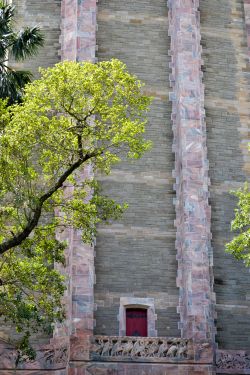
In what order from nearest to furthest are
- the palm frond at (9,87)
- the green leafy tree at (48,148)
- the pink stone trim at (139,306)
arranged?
the green leafy tree at (48,148) → the palm frond at (9,87) → the pink stone trim at (139,306)

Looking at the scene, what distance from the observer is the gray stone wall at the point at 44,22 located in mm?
30453

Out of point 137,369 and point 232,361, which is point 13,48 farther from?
point 232,361

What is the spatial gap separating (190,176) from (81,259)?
530 centimetres

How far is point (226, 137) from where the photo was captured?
3006cm

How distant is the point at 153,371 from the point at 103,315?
2697mm

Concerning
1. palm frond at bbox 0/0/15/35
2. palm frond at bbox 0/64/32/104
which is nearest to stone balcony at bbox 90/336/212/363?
palm frond at bbox 0/64/32/104

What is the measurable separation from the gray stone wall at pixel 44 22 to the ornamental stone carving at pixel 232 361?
43.4ft

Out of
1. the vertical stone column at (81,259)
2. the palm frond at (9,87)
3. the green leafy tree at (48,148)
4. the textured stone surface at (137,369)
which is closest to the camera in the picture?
the green leafy tree at (48,148)

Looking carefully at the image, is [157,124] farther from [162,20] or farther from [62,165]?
[62,165]

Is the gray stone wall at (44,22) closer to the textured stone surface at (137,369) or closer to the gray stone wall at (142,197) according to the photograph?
A: the gray stone wall at (142,197)

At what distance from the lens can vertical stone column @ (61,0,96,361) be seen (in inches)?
982

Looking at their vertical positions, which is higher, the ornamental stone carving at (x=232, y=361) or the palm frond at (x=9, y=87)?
the palm frond at (x=9, y=87)

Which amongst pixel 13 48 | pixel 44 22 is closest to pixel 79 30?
pixel 44 22

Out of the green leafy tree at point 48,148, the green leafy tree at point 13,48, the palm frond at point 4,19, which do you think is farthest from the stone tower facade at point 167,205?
the palm frond at point 4,19
